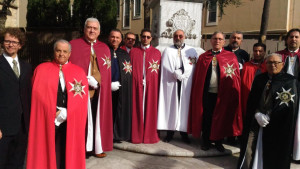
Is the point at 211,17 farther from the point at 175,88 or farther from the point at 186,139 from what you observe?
the point at 186,139

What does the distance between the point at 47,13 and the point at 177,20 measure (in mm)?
13128

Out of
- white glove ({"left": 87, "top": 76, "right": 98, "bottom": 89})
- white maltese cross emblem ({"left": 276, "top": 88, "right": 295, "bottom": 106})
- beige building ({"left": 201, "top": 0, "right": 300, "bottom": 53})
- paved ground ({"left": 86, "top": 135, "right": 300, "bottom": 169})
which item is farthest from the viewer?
beige building ({"left": 201, "top": 0, "right": 300, "bottom": 53})

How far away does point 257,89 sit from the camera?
13.8ft

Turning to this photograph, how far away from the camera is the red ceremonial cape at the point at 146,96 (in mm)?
5289

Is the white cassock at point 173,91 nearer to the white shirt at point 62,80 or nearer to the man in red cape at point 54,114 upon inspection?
the man in red cape at point 54,114

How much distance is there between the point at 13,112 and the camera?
3.35 metres

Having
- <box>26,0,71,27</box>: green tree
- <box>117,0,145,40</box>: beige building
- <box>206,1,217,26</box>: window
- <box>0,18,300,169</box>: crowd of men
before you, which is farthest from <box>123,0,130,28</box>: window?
<box>0,18,300,169</box>: crowd of men

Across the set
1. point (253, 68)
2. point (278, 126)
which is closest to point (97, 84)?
point (278, 126)

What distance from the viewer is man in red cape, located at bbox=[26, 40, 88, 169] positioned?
11.4 ft

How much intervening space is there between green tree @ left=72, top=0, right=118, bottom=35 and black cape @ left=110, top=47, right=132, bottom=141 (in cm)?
1230

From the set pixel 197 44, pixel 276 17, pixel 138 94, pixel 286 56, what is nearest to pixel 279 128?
pixel 286 56

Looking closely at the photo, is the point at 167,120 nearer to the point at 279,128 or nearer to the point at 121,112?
the point at 121,112

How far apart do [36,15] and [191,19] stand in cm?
1356

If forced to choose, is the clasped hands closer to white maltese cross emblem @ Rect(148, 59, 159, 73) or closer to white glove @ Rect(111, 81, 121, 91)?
white maltese cross emblem @ Rect(148, 59, 159, 73)
